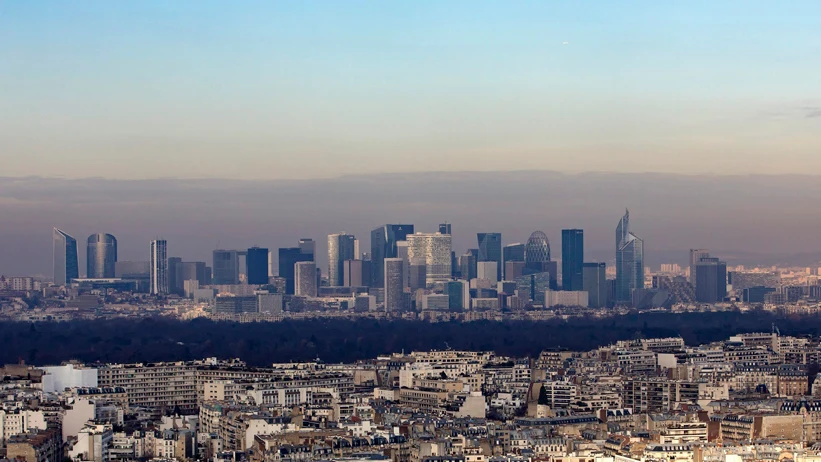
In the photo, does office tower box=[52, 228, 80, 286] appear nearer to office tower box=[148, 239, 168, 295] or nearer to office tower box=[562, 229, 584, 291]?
office tower box=[148, 239, 168, 295]

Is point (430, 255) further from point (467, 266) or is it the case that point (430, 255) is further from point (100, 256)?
point (100, 256)

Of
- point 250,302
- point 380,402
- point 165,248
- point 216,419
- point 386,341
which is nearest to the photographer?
point 216,419

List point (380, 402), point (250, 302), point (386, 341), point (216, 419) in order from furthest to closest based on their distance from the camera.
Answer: point (250, 302), point (386, 341), point (380, 402), point (216, 419)

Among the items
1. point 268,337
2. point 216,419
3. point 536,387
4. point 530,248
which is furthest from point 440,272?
point 216,419

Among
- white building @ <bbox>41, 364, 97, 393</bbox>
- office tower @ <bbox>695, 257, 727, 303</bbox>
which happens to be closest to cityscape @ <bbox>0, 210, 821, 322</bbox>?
office tower @ <bbox>695, 257, 727, 303</bbox>

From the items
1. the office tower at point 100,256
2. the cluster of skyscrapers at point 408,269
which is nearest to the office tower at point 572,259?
the cluster of skyscrapers at point 408,269

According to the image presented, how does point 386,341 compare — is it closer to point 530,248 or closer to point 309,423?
point 309,423

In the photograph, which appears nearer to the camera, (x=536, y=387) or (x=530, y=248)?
(x=536, y=387)
